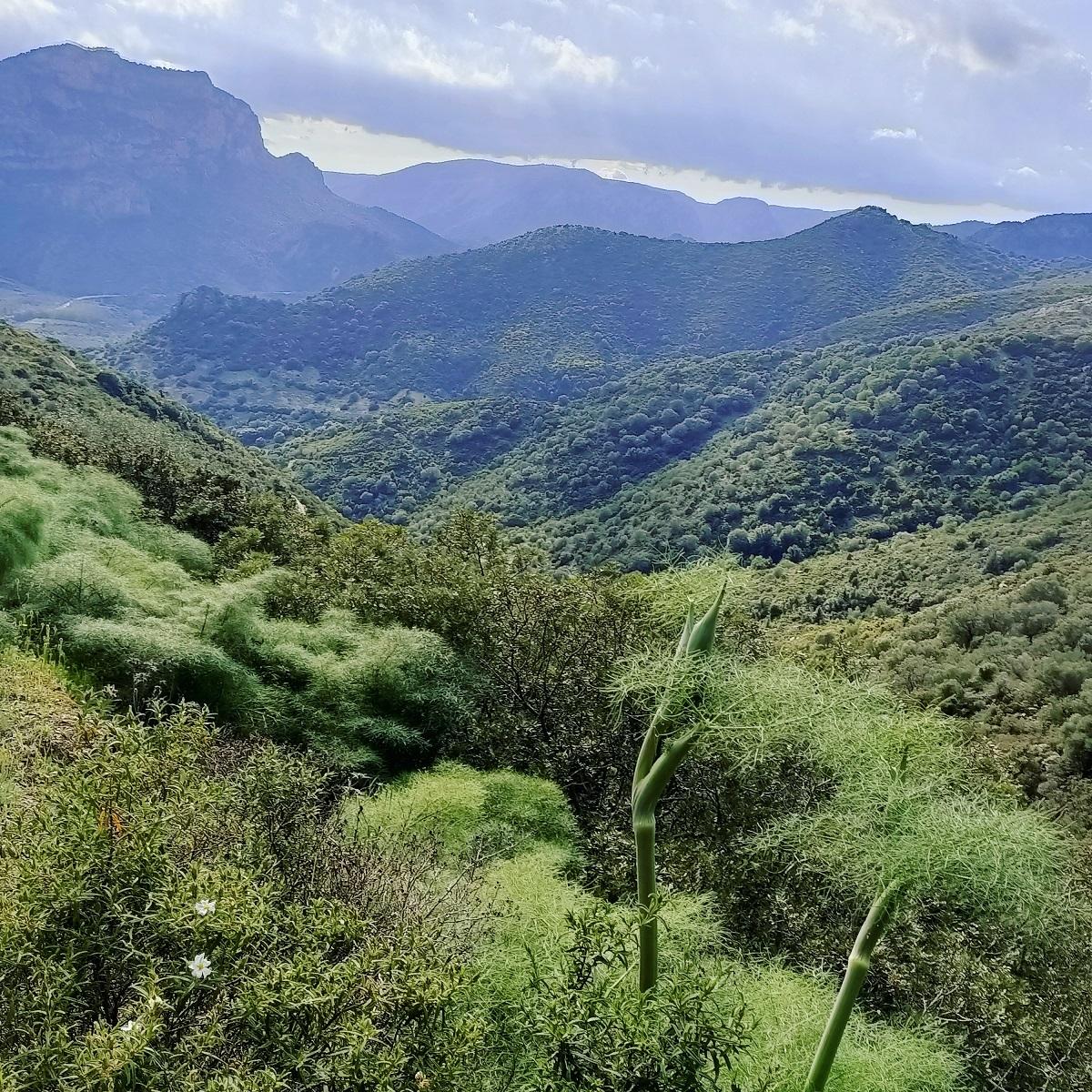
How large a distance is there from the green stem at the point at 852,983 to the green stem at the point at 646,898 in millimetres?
569

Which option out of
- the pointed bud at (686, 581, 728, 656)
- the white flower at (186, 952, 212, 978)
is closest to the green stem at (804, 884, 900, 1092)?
the pointed bud at (686, 581, 728, 656)

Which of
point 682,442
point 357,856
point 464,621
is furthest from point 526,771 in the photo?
point 682,442

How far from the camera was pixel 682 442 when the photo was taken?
84.2 metres

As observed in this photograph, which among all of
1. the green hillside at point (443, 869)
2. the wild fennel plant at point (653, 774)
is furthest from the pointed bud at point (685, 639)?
the green hillside at point (443, 869)

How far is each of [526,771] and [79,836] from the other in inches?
217

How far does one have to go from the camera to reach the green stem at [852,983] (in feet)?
8.47

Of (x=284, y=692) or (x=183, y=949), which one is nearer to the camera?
Result: (x=183, y=949)

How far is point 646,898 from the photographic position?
2.81 meters

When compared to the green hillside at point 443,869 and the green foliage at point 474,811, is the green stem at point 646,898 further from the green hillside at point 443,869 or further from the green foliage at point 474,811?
the green foliage at point 474,811

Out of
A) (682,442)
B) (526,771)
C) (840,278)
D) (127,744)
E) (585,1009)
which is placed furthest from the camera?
(840,278)

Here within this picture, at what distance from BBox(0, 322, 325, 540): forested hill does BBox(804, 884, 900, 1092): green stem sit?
11512 mm

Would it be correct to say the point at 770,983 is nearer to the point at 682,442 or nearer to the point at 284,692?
the point at 284,692

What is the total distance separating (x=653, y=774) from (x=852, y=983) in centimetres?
88

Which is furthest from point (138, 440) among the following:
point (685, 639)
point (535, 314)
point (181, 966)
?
point (535, 314)
